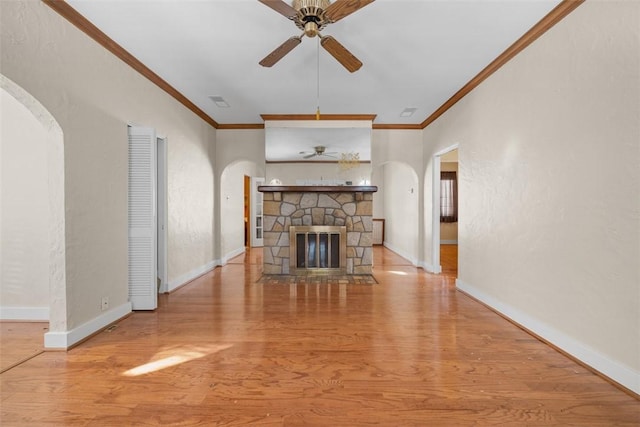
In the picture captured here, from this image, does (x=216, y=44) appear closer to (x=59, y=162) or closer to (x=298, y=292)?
(x=59, y=162)

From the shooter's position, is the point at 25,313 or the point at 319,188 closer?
the point at 25,313

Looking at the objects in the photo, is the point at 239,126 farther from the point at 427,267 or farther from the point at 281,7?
the point at 427,267

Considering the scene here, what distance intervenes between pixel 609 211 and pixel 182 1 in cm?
334

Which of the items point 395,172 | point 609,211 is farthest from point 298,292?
point 395,172

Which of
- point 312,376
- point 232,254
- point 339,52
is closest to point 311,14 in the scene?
point 339,52

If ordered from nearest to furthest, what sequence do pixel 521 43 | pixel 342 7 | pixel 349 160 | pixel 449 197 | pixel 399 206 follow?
1. pixel 342 7
2. pixel 521 43
3. pixel 349 160
4. pixel 399 206
5. pixel 449 197

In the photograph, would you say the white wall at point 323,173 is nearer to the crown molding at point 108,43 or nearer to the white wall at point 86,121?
the crown molding at point 108,43

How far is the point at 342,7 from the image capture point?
206 cm

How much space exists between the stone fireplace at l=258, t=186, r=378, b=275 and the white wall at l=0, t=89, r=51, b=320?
2.86 meters

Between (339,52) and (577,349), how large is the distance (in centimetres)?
287

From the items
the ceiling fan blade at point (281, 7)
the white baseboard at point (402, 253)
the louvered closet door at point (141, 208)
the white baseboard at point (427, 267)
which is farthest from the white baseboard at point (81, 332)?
the white baseboard at point (402, 253)

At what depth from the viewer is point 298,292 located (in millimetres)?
4191

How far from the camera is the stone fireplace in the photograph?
5262 mm

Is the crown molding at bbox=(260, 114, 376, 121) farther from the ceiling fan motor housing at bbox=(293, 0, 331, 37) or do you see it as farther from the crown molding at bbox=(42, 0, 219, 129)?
the ceiling fan motor housing at bbox=(293, 0, 331, 37)
